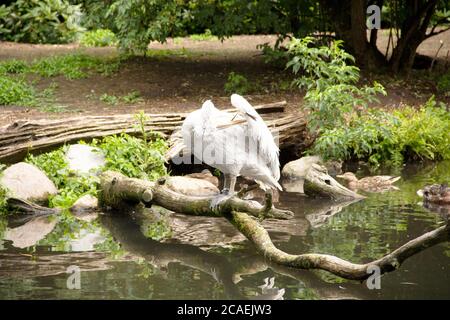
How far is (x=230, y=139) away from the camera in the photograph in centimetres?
721

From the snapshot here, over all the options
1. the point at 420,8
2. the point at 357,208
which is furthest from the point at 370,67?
the point at 357,208

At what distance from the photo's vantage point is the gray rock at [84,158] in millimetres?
9789

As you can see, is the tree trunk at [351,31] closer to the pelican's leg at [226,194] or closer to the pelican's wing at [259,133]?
the pelican's wing at [259,133]

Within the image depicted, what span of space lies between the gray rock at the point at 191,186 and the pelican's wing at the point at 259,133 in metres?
1.86

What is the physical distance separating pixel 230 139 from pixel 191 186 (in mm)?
2508

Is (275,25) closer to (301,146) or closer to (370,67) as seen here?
(370,67)

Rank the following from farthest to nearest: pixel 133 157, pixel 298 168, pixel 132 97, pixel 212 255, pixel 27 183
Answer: pixel 132 97 → pixel 298 168 → pixel 133 157 → pixel 27 183 → pixel 212 255

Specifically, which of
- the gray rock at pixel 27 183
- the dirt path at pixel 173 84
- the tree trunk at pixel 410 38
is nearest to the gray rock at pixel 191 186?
the gray rock at pixel 27 183

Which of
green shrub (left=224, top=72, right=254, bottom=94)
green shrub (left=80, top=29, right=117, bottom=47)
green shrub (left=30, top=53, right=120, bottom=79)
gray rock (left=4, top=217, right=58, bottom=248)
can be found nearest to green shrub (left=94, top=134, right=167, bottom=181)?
gray rock (left=4, top=217, right=58, bottom=248)

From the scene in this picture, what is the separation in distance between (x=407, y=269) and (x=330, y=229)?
1571 mm

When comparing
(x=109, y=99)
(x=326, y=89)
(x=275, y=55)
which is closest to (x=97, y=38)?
(x=275, y=55)

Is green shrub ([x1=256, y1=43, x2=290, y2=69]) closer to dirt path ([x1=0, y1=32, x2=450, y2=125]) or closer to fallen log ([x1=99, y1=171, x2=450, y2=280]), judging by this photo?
dirt path ([x1=0, y1=32, x2=450, y2=125])

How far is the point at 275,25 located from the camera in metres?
14.8

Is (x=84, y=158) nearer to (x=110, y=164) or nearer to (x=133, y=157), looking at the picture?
(x=110, y=164)
